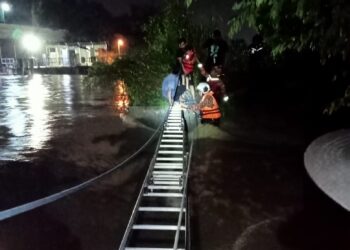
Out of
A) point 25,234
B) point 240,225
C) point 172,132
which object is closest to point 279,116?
point 172,132

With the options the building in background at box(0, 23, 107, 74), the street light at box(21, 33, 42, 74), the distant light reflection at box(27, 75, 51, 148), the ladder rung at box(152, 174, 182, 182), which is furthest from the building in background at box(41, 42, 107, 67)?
the ladder rung at box(152, 174, 182, 182)

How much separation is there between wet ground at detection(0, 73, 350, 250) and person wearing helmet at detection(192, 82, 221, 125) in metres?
0.21

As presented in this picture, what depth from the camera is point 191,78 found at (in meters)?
11.3

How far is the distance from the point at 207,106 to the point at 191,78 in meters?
1.56

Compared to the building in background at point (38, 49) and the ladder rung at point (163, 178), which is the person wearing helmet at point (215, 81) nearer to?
the ladder rung at point (163, 178)

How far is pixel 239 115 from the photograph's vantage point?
1198 centimetres

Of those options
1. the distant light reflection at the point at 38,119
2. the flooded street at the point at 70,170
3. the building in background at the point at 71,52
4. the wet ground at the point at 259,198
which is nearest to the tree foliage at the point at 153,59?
the flooded street at the point at 70,170

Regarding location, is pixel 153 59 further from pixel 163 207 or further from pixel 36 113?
pixel 163 207

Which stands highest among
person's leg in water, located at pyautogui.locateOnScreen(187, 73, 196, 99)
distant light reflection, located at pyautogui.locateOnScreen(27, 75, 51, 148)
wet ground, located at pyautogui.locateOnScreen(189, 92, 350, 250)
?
person's leg in water, located at pyautogui.locateOnScreen(187, 73, 196, 99)

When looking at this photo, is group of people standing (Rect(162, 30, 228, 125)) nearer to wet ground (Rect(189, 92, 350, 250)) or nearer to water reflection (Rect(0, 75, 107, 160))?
→ wet ground (Rect(189, 92, 350, 250))

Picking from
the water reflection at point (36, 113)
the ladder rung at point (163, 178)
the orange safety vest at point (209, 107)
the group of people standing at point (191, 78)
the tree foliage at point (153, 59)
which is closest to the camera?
the ladder rung at point (163, 178)

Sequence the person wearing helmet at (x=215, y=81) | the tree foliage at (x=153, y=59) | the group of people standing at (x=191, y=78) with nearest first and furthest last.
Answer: the group of people standing at (x=191, y=78) → the person wearing helmet at (x=215, y=81) → the tree foliage at (x=153, y=59)

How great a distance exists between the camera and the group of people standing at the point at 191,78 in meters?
10.2

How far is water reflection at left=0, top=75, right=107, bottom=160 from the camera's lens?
905 centimetres
